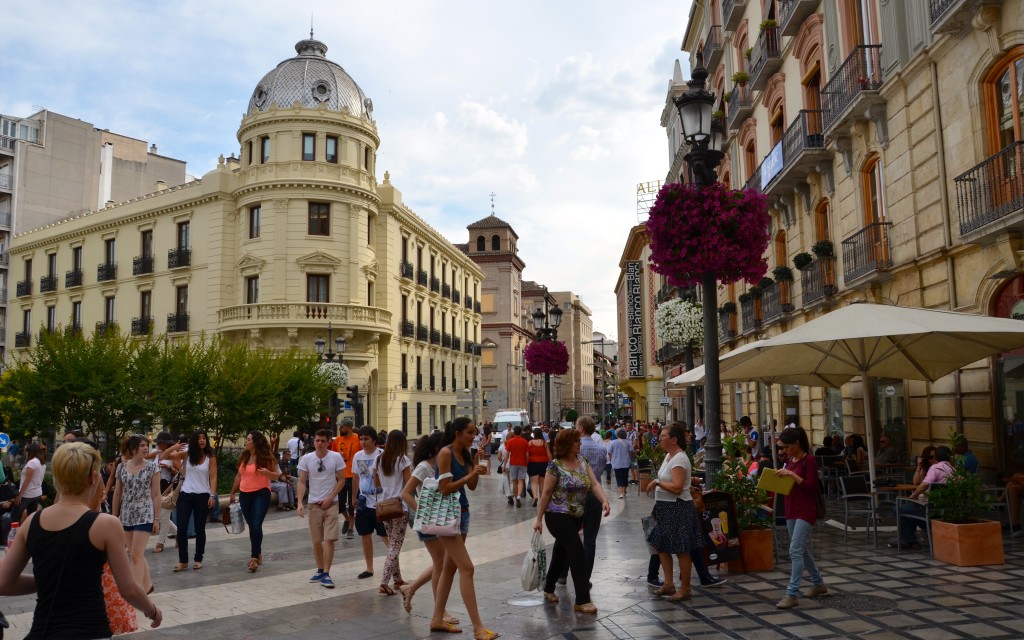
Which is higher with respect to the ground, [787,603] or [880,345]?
[880,345]

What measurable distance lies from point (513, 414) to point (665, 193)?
30.9 meters

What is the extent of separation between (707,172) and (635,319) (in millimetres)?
45094

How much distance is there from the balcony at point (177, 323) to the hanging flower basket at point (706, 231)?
1267 inches

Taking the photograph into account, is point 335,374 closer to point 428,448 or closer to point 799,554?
point 428,448

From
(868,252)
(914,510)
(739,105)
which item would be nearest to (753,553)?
(914,510)

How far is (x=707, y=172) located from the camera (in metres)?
10.8

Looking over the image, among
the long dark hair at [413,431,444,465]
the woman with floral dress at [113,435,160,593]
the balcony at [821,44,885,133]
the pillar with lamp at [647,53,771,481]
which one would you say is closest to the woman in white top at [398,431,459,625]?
the long dark hair at [413,431,444,465]

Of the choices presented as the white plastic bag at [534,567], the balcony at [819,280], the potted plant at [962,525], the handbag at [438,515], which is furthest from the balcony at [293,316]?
the potted plant at [962,525]

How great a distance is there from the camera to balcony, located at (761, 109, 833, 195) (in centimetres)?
1777

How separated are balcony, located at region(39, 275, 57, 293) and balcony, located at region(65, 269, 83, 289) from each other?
4.45 feet

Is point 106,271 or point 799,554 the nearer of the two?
point 799,554

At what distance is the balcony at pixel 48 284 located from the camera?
45.6 m

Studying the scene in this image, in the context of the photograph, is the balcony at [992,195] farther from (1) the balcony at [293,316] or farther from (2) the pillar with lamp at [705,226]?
(1) the balcony at [293,316]

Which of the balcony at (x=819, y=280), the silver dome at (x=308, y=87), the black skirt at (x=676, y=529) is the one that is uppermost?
the silver dome at (x=308, y=87)
